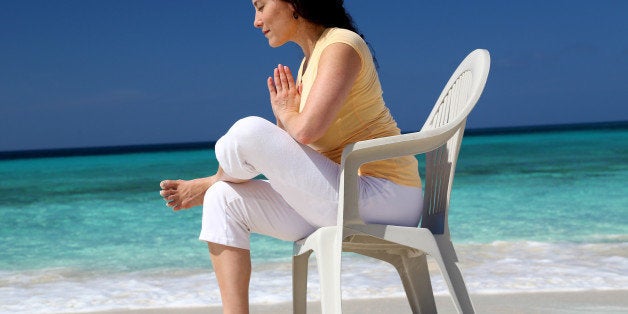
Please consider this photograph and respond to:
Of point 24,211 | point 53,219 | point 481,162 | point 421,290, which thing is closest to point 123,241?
point 53,219

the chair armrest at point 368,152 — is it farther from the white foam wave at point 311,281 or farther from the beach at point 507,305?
the white foam wave at point 311,281

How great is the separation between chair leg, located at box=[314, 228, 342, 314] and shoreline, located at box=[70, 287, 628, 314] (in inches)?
51.2

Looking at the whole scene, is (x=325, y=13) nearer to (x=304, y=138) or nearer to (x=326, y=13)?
(x=326, y=13)

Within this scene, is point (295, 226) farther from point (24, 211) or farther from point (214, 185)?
point (24, 211)

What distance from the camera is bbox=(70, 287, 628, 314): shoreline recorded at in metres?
3.18

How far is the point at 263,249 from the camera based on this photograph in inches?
227

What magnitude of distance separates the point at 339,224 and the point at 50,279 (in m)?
3.35

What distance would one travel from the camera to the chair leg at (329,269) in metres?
1.95

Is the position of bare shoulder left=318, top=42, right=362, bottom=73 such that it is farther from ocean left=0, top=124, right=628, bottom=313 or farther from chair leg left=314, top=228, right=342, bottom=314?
ocean left=0, top=124, right=628, bottom=313

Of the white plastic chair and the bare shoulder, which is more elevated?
the bare shoulder

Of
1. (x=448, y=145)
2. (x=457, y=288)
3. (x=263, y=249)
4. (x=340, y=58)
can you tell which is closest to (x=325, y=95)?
(x=340, y=58)

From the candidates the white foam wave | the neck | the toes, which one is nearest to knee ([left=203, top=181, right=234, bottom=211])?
the toes

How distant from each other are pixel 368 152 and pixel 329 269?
278 mm

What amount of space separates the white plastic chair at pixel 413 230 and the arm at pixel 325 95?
0.10 meters
